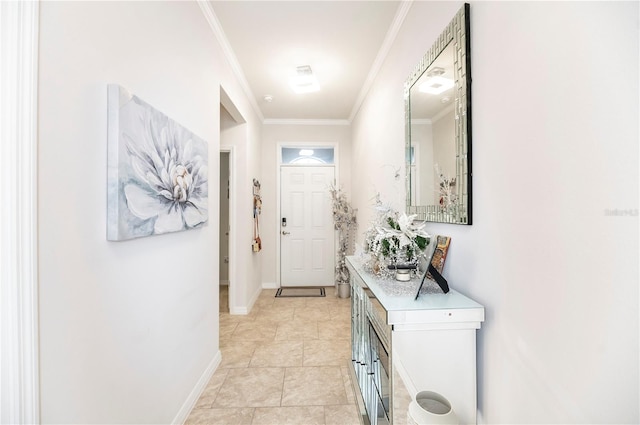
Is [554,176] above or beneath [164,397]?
above

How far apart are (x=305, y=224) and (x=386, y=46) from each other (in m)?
2.91

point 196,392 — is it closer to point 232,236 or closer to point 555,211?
point 232,236

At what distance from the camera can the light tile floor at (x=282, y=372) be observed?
1.83m

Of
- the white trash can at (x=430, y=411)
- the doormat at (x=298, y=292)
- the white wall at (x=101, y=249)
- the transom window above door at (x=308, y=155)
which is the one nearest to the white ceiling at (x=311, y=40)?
the white wall at (x=101, y=249)

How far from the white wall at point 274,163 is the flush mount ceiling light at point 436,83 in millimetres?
3052

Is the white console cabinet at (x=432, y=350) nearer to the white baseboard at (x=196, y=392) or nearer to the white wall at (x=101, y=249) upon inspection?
the white wall at (x=101, y=249)

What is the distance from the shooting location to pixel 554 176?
0.85 m

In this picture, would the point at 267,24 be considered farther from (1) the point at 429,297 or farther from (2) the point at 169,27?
(1) the point at 429,297

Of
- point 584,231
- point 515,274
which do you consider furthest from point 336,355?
point 584,231

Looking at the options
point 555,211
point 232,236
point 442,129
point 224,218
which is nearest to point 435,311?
point 555,211

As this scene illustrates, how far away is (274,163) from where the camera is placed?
15.5 ft

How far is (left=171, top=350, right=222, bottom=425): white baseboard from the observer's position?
5.68 feet

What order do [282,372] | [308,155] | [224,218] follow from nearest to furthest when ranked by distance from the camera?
[282,372] < [308,155] < [224,218]

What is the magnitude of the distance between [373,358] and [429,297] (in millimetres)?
554
